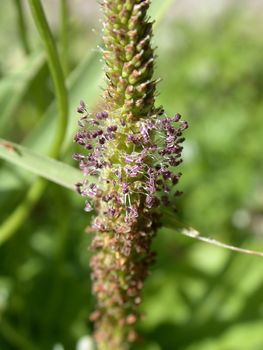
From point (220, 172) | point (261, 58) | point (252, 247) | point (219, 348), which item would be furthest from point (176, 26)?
point (219, 348)

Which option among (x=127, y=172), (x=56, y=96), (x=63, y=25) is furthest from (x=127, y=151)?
(x=63, y=25)

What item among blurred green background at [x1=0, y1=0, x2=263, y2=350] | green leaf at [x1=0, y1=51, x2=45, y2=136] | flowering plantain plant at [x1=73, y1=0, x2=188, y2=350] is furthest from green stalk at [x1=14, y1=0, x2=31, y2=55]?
flowering plantain plant at [x1=73, y1=0, x2=188, y2=350]

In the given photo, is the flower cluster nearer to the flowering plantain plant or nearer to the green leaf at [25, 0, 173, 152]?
the flowering plantain plant

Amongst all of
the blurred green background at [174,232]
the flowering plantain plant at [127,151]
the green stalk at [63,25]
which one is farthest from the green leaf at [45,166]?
the green stalk at [63,25]

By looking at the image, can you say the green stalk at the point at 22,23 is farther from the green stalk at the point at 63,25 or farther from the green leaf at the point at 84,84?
the green leaf at the point at 84,84

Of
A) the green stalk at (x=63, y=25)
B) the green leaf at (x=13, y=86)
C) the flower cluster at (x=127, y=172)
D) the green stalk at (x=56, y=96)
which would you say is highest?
the green stalk at (x=63, y=25)

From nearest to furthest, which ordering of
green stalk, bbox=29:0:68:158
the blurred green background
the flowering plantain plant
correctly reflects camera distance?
the flowering plantain plant
green stalk, bbox=29:0:68:158
the blurred green background
